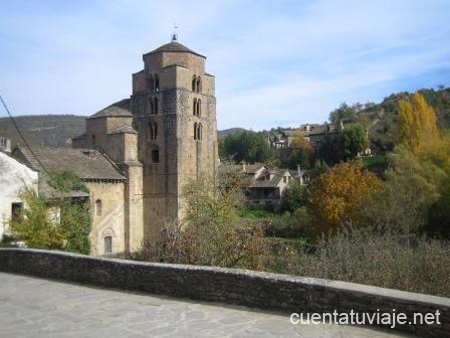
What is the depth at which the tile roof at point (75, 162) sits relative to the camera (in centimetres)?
2948

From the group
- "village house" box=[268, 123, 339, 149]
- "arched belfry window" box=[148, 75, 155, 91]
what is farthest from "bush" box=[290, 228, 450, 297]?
"village house" box=[268, 123, 339, 149]

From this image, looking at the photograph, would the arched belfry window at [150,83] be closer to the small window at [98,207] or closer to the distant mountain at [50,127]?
the small window at [98,207]

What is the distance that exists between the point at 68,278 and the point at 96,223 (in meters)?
23.4

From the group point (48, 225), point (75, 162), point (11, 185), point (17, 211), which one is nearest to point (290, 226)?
point (75, 162)

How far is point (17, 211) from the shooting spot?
2161 centimetres

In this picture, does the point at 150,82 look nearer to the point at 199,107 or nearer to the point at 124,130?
the point at 199,107

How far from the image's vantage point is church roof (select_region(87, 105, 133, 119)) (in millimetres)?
38781

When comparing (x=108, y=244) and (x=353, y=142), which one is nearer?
(x=108, y=244)

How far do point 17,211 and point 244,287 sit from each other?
654 inches

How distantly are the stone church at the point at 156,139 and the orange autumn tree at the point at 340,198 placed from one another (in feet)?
32.7

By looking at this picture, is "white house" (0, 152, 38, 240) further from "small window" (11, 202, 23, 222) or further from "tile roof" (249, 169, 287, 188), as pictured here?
"tile roof" (249, 169, 287, 188)

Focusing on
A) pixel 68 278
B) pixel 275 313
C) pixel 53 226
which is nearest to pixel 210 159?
pixel 53 226

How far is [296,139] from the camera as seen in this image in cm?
9912

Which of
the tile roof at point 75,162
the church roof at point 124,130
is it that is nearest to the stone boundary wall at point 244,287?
the tile roof at point 75,162
